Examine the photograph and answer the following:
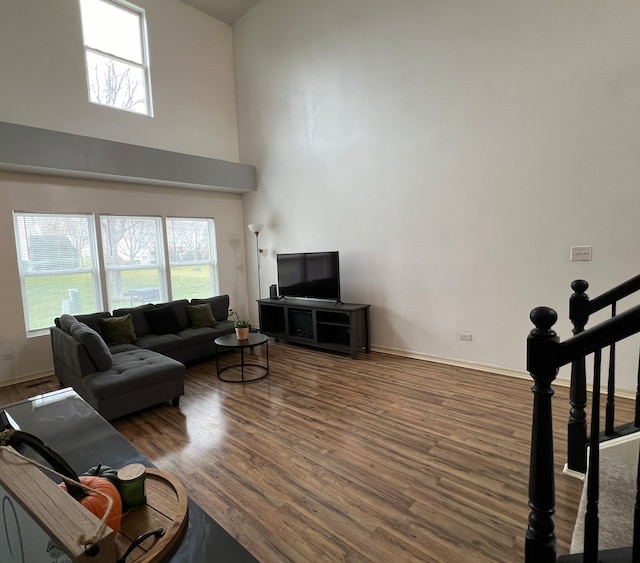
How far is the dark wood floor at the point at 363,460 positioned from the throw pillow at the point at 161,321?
1183mm

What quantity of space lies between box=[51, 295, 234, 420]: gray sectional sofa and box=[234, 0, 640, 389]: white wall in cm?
193

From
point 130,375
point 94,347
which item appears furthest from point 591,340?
point 94,347

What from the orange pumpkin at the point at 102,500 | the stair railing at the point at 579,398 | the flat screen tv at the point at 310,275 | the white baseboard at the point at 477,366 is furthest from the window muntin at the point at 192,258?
the stair railing at the point at 579,398

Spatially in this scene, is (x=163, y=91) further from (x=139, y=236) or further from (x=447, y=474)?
(x=447, y=474)

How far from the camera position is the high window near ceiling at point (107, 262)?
177 inches

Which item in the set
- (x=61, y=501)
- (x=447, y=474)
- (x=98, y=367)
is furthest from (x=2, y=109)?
(x=447, y=474)

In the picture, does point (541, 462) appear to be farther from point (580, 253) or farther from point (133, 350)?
point (133, 350)

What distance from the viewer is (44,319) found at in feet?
15.1

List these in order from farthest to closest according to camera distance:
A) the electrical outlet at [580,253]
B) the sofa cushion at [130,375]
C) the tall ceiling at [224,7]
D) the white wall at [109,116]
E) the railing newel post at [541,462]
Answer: the tall ceiling at [224,7]
the white wall at [109,116]
the electrical outlet at [580,253]
the sofa cushion at [130,375]
the railing newel post at [541,462]

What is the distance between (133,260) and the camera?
5.36m

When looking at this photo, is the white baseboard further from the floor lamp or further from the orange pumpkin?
the orange pumpkin

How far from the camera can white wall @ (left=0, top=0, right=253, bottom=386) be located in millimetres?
4254

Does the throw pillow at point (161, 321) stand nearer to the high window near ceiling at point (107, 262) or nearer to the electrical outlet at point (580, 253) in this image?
the high window near ceiling at point (107, 262)

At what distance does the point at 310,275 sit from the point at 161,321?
212cm
